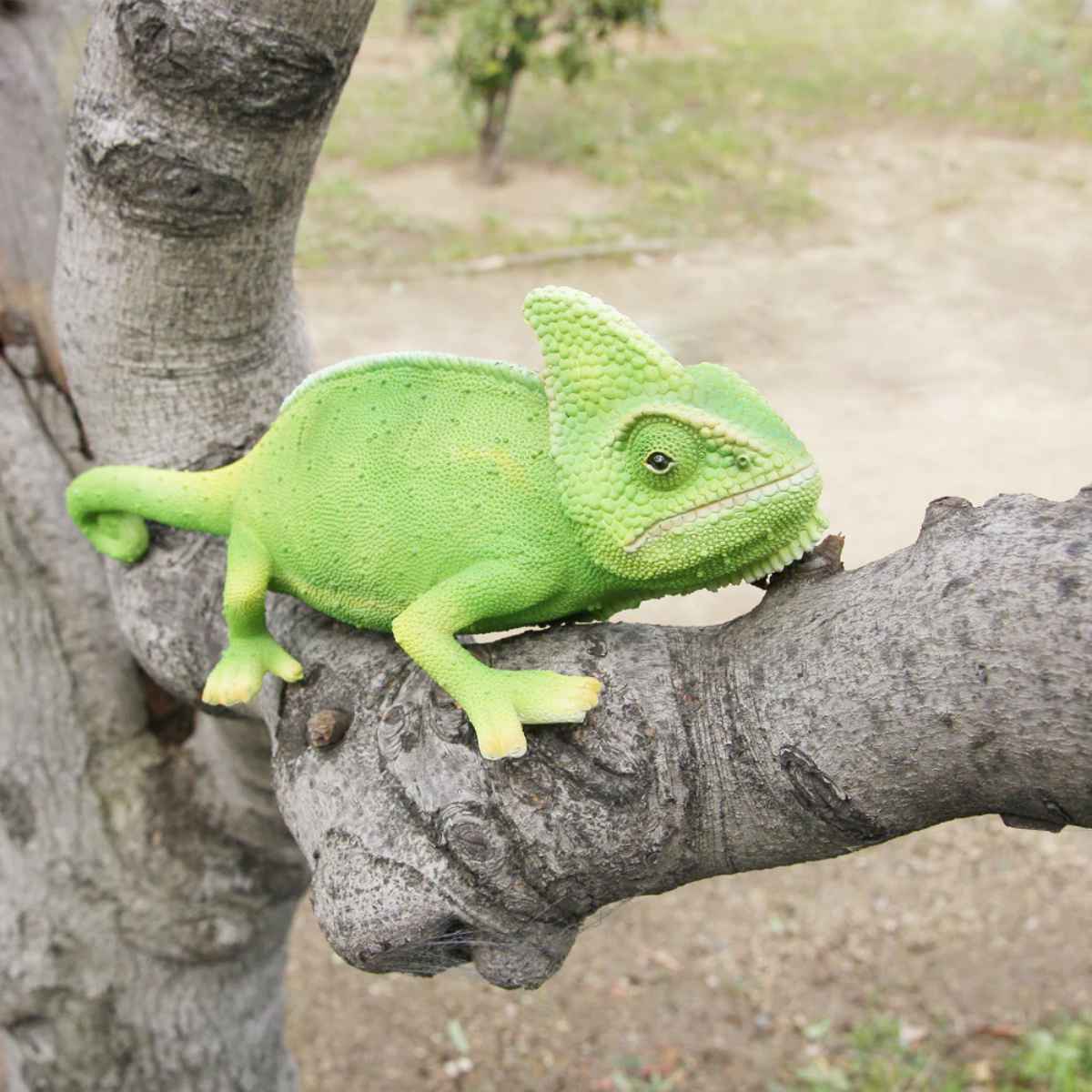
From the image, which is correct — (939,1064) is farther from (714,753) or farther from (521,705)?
(521,705)

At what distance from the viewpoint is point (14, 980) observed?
2564 mm

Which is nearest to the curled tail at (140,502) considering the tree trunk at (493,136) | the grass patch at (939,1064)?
the grass patch at (939,1064)

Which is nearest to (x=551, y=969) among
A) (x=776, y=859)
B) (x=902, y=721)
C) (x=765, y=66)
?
(x=776, y=859)

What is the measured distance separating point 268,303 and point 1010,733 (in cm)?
138

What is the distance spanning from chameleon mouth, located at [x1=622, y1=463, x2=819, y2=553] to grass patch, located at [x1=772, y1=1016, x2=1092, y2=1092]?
2525 millimetres

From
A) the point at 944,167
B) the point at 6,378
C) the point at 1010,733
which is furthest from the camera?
the point at 944,167

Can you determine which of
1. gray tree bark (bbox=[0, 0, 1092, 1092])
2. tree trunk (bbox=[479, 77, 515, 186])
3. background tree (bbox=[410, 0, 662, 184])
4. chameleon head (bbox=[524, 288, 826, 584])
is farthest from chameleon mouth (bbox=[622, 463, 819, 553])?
tree trunk (bbox=[479, 77, 515, 186])

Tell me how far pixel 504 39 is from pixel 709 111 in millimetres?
2603

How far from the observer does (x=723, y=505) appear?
1465mm

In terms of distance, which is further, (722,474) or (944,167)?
(944,167)

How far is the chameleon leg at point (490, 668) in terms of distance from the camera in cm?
145

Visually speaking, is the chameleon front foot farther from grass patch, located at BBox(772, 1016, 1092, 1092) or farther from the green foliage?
the green foliage

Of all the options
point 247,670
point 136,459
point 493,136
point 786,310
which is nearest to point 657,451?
point 247,670

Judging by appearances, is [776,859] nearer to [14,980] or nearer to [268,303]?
[268,303]
